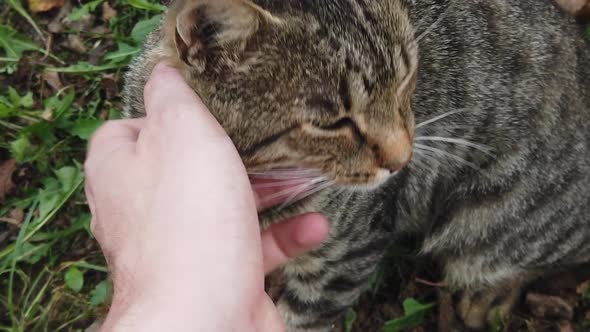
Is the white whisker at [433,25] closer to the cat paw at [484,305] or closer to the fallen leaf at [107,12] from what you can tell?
the cat paw at [484,305]

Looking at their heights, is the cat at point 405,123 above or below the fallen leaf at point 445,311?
above

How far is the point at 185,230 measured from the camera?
1.24 metres

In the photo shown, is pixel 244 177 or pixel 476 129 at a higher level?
pixel 244 177

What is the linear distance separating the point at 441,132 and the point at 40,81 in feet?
6.11

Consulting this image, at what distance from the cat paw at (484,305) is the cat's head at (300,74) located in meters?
1.09

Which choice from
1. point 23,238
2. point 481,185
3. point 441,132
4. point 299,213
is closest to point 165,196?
point 299,213

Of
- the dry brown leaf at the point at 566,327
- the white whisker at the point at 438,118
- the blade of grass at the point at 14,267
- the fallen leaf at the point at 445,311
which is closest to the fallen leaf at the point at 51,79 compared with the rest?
the blade of grass at the point at 14,267

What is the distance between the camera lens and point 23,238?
2.48 m

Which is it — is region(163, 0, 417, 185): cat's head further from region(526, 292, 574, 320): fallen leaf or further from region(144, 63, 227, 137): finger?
region(526, 292, 574, 320): fallen leaf

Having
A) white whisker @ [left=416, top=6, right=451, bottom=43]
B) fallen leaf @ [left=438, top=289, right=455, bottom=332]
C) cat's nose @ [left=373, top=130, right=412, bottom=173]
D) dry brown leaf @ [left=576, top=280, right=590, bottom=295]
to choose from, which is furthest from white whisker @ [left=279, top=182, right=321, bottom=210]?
dry brown leaf @ [left=576, top=280, right=590, bottom=295]

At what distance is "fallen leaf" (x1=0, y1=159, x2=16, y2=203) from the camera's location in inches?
103

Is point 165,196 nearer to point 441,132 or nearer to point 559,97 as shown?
point 441,132

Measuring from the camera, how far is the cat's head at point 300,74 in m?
1.39

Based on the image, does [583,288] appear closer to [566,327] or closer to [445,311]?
[566,327]
